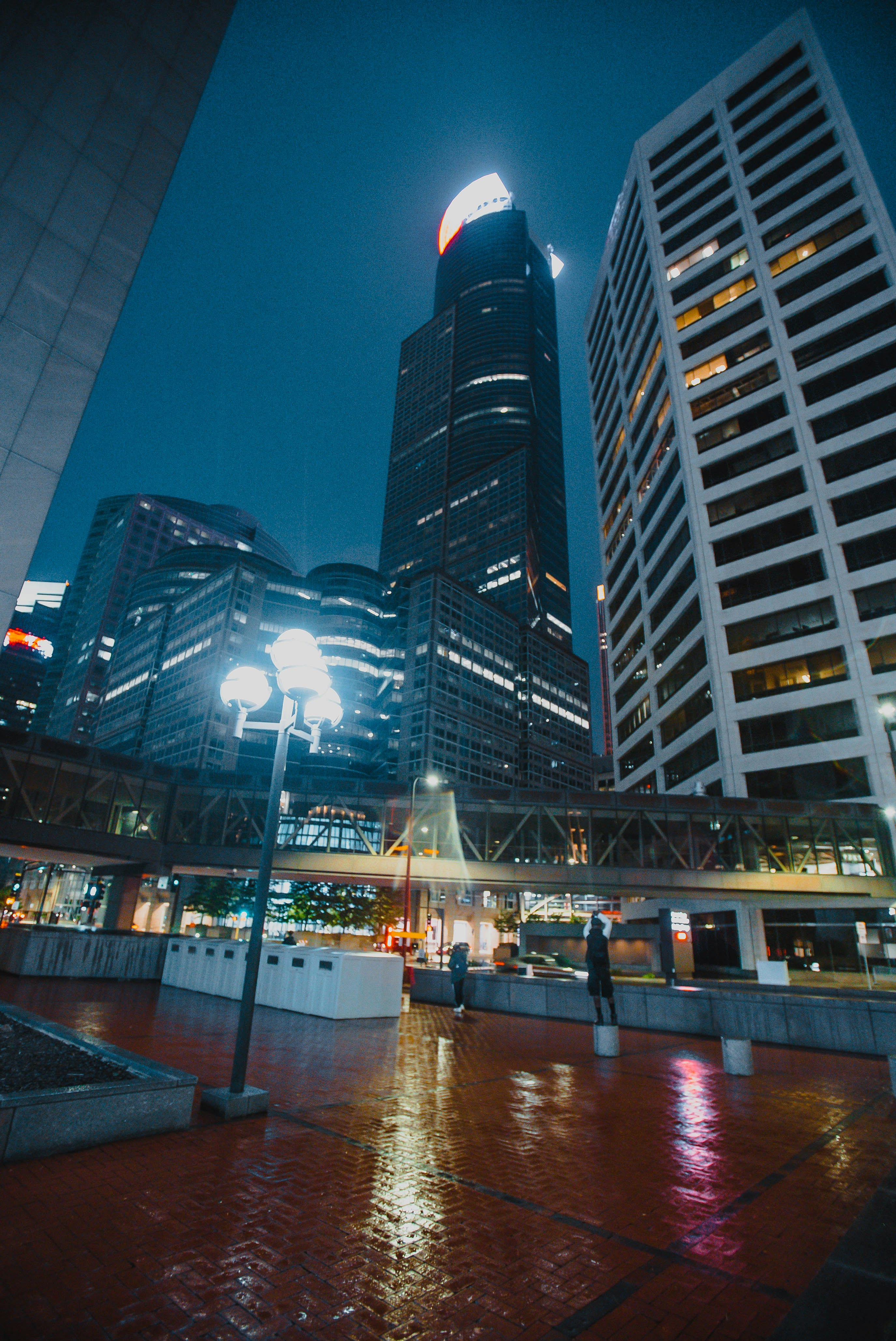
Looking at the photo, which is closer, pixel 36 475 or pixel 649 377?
pixel 36 475

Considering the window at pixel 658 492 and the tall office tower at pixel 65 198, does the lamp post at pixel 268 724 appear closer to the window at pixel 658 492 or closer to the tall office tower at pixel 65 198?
the tall office tower at pixel 65 198

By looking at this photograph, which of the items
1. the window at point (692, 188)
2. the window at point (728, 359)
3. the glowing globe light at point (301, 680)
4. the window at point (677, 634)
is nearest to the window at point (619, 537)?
the window at point (728, 359)

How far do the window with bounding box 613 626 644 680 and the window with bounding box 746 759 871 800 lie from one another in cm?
2113

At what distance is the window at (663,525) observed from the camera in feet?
173

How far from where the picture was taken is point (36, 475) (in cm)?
765

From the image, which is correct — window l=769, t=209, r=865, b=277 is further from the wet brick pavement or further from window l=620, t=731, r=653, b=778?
the wet brick pavement

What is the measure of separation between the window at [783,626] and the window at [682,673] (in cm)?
239

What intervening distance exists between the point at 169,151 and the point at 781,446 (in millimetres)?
47611

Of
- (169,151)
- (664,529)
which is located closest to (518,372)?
(664,529)

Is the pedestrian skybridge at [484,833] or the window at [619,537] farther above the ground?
the window at [619,537]

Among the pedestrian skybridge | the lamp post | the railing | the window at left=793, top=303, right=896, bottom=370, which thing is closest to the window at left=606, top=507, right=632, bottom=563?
the window at left=793, top=303, right=896, bottom=370

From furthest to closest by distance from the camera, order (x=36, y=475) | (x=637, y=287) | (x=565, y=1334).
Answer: (x=637, y=287) < (x=36, y=475) < (x=565, y=1334)

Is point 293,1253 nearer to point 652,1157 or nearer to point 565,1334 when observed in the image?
point 565,1334

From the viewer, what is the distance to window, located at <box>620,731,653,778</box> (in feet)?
193
